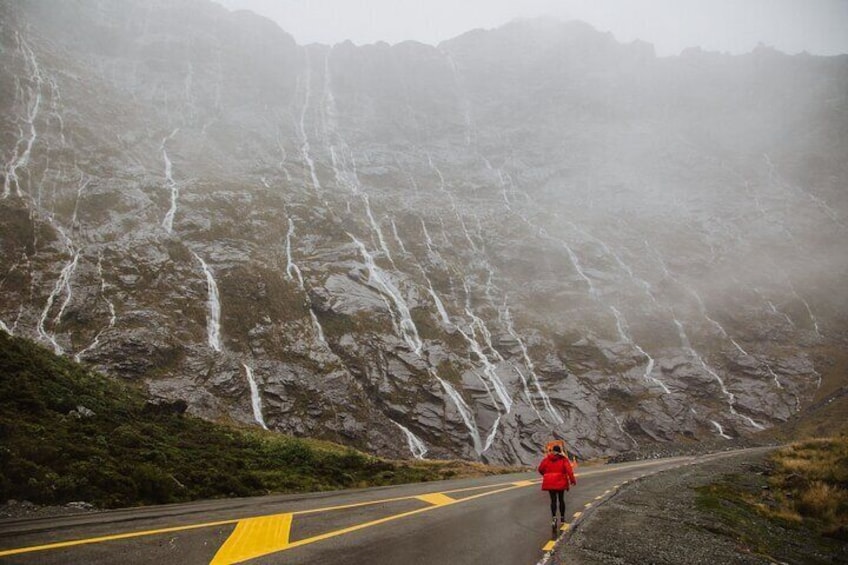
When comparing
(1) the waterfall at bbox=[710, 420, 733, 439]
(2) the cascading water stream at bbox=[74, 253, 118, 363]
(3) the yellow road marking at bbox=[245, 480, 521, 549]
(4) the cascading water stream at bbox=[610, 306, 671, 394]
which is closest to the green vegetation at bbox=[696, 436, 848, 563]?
(3) the yellow road marking at bbox=[245, 480, 521, 549]

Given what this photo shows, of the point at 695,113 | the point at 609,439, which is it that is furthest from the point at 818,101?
the point at 609,439

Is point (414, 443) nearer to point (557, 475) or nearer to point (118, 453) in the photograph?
point (118, 453)

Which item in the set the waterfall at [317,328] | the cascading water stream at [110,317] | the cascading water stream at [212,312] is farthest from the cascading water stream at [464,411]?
the cascading water stream at [110,317]

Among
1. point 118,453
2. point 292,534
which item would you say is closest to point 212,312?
point 118,453

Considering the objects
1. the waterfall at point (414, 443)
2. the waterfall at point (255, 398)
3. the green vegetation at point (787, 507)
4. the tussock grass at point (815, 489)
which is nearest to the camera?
the green vegetation at point (787, 507)

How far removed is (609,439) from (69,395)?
41.8 metres

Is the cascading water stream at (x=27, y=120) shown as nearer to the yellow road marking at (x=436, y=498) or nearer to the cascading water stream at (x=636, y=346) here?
the yellow road marking at (x=436, y=498)

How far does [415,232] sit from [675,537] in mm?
62540

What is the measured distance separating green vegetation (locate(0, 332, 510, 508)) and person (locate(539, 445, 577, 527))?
9.32m

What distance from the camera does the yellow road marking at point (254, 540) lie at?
585cm

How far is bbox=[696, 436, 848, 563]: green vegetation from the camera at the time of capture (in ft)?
34.5

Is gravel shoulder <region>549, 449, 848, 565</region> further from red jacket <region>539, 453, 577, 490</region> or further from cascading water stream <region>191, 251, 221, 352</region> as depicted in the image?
cascading water stream <region>191, 251, 221, 352</region>

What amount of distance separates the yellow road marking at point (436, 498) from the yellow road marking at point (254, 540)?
470 centimetres

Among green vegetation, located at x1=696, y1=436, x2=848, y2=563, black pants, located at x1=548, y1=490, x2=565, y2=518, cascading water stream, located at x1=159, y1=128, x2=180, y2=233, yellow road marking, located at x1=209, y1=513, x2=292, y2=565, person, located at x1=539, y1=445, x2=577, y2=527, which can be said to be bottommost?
green vegetation, located at x1=696, y1=436, x2=848, y2=563
